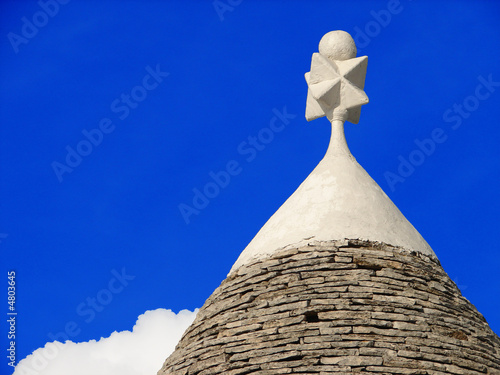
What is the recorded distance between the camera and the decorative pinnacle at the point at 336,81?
12.7 m

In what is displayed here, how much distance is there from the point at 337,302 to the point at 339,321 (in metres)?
0.29

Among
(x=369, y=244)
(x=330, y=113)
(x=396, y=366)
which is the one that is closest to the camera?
(x=396, y=366)

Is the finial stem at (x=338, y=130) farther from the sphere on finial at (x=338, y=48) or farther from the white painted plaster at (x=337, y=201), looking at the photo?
the sphere on finial at (x=338, y=48)

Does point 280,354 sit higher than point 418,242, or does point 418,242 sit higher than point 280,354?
point 418,242

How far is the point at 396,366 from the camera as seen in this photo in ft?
30.3

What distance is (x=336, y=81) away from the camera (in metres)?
12.7

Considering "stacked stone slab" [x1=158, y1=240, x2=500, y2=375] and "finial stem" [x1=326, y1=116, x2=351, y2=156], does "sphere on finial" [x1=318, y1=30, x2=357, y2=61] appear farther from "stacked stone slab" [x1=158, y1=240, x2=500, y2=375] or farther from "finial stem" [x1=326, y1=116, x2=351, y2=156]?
"stacked stone slab" [x1=158, y1=240, x2=500, y2=375]

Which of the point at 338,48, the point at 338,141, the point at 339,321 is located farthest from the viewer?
the point at 338,48

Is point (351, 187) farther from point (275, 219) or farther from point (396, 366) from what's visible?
point (396, 366)

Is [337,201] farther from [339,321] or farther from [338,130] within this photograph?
[339,321]

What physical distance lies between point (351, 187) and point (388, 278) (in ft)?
5.76

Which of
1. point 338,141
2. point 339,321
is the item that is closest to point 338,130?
point 338,141

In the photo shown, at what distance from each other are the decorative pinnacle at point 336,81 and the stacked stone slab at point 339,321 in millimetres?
2646

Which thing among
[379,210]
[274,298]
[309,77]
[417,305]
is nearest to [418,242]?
[379,210]
